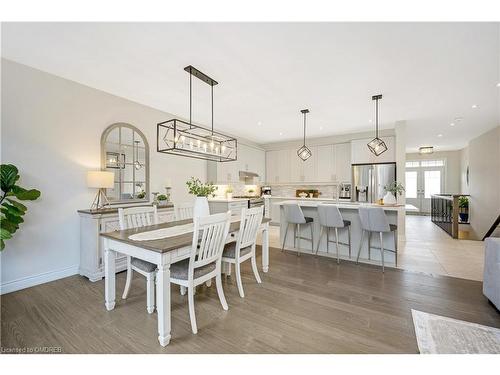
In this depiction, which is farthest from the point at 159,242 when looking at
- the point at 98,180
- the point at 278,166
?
the point at 278,166

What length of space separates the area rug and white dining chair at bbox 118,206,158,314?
2.21 metres

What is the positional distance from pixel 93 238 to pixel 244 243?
1.96 metres

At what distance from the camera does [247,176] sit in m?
6.55

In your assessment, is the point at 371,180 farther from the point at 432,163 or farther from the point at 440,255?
the point at 432,163

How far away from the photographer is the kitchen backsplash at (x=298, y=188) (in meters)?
6.47

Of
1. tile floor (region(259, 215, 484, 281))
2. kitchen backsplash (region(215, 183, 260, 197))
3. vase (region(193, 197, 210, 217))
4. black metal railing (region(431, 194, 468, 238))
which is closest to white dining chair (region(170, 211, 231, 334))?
vase (region(193, 197, 210, 217))

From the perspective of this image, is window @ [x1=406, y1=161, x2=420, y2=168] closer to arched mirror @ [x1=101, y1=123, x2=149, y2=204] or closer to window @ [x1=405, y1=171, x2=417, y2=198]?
window @ [x1=405, y1=171, x2=417, y2=198]

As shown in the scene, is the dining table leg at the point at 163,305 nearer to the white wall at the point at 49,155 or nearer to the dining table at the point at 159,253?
the dining table at the point at 159,253

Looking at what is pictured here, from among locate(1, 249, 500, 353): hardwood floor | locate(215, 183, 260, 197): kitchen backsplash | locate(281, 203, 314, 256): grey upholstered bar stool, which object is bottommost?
locate(1, 249, 500, 353): hardwood floor

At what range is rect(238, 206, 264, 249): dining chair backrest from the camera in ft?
7.85

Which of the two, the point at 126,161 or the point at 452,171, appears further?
the point at 452,171

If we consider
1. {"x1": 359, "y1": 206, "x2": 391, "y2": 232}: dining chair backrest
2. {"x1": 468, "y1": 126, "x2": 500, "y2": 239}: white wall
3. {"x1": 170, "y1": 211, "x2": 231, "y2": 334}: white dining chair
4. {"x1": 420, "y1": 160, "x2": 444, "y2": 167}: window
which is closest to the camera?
{"x1": 170, "y1": 211, "x2": 231, "y2": 334}: white dining chair

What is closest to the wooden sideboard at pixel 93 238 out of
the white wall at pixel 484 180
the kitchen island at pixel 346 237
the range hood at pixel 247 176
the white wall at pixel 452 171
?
the kitchen island at pixel 346 237
